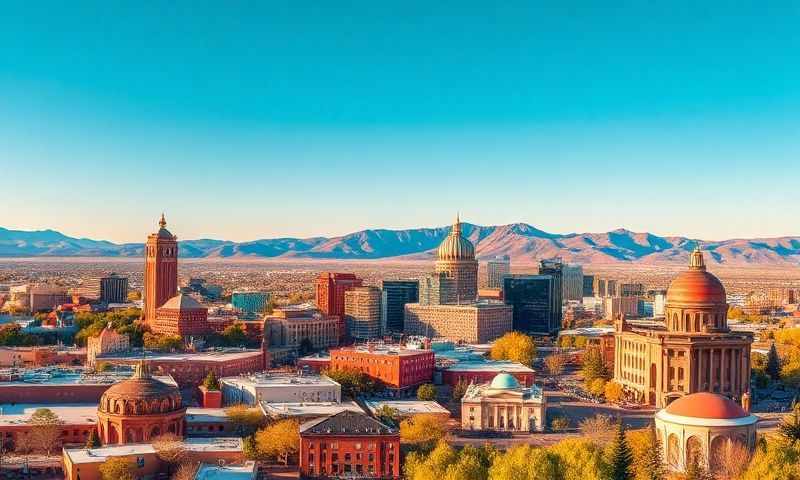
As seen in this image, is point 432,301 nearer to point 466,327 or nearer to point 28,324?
point 466,327

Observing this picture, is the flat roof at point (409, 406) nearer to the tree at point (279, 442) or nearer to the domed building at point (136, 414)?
the tree at point (279, 442)

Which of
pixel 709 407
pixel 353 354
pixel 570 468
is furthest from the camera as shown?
pixel 353 354

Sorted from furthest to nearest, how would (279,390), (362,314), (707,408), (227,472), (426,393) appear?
(362,314)
(426,393)
(279,390)
(707,408)
(227,472)

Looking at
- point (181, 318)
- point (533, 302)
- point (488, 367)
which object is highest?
point (533, 302)

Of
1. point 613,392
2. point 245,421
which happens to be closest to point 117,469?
point 245,421

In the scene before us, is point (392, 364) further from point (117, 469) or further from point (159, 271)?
point (159, 271)

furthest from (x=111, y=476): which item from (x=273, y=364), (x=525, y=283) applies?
(x=525, y=283)
